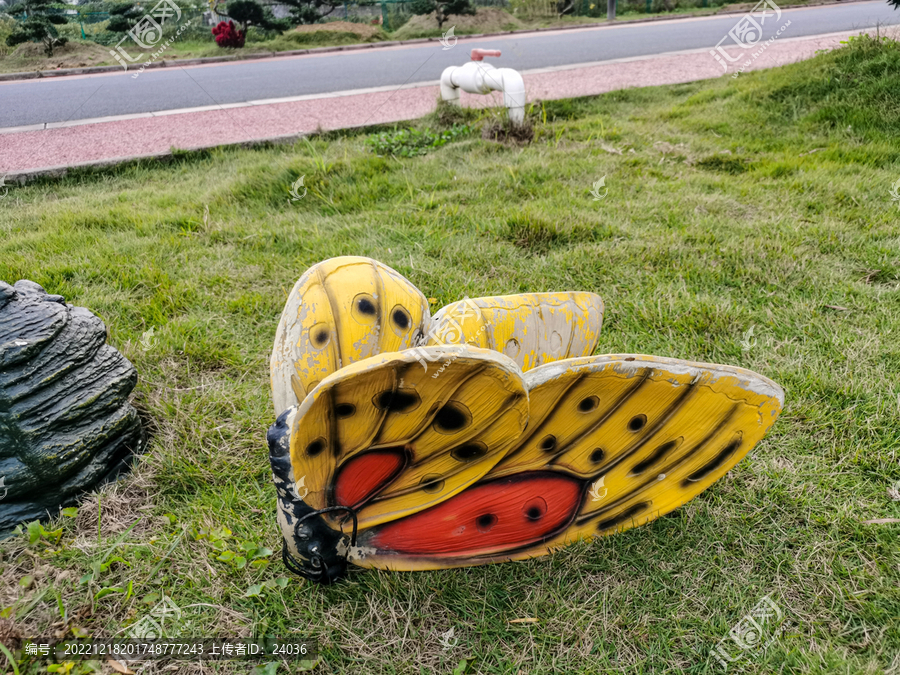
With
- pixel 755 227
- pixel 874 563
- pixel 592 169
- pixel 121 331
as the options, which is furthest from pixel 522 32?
pixel 874 563

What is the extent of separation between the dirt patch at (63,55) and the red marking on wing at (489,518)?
11894mm

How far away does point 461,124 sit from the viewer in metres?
5.49

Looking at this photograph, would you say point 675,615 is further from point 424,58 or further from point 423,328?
point 424,58

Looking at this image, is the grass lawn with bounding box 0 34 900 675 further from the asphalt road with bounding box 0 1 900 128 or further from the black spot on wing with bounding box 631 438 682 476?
the asphalt road with bounding box 0 1 900 128

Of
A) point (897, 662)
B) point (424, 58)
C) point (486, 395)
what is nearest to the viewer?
point (486, 395)

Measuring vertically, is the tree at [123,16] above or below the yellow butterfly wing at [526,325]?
above

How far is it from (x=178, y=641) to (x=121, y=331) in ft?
5.39

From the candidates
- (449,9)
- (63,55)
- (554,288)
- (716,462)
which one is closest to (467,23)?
(449,9)

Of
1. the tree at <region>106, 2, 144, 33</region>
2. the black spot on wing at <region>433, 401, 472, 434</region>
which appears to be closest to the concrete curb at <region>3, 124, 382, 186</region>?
the black spot on wing at <region>433, 401, 472, 434</region>

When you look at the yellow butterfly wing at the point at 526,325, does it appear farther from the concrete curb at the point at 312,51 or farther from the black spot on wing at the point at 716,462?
the concrete curb at the point at 312,51

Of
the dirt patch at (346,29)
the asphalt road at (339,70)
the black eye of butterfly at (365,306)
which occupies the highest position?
the dirt patch at (346,29)

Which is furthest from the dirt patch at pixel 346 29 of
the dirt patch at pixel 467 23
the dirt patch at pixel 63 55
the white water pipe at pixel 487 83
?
the white water pipe at pixel 487 83

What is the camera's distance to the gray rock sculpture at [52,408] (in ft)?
5.87

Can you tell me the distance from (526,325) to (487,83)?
4.17 metres
